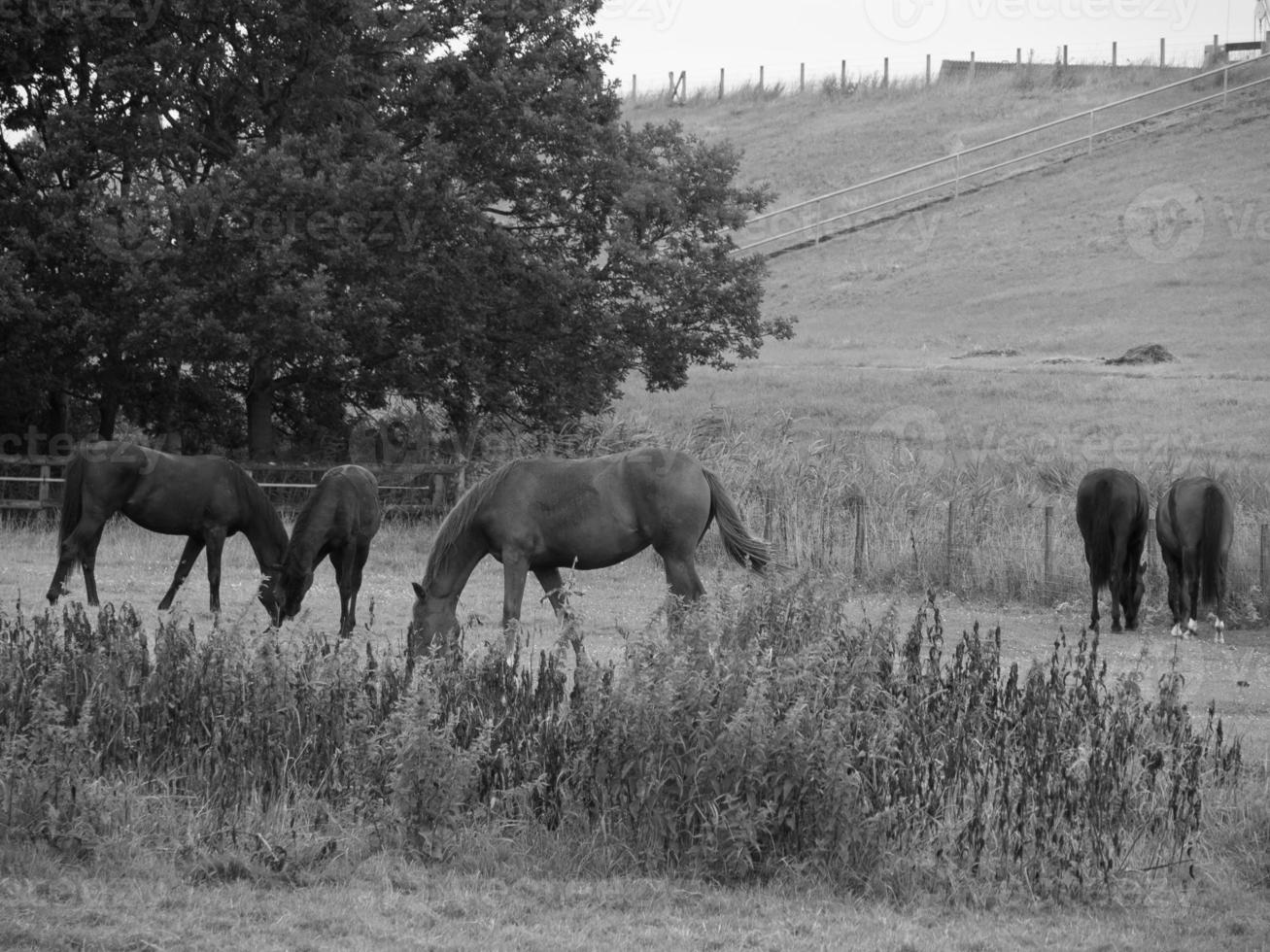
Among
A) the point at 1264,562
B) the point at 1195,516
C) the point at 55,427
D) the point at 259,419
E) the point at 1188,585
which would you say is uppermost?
the point at 259,419

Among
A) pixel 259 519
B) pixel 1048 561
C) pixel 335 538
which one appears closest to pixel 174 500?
pixel 259 519

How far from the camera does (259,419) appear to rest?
26.9 m

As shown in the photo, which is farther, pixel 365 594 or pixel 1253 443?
pixel 1253 443

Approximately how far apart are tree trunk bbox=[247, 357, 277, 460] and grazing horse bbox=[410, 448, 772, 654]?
14.6m

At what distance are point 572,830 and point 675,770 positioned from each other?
59 cm

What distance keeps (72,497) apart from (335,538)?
337 centimetres

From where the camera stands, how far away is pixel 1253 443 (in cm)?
2731

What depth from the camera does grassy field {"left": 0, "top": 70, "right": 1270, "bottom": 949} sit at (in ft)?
20.2

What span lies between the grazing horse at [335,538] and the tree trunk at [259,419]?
39.9 feet

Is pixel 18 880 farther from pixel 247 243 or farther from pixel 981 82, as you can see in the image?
pixel 981 82

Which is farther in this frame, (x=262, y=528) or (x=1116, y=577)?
(x=1116, y=577)

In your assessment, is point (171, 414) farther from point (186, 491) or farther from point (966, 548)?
point (966, 548)

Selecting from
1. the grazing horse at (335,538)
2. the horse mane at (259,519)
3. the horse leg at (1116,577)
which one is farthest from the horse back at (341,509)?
the horse leg at (1116,577)

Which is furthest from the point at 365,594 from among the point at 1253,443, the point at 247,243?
the point at 1253,443
